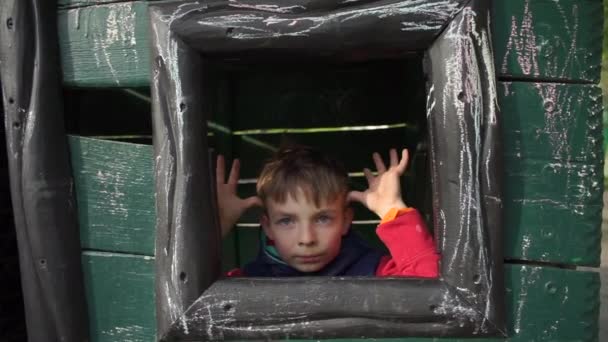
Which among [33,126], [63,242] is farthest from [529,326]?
[33,126]

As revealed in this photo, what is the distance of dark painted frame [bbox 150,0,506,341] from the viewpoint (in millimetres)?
1431

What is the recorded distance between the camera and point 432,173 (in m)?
1.50

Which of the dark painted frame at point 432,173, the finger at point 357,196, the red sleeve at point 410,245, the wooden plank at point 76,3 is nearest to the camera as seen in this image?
the dark painted frame at point 432,173

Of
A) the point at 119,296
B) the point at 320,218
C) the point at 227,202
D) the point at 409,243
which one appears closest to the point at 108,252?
the point at 119,296

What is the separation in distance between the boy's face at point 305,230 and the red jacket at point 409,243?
0.21m

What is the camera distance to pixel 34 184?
1.53 m

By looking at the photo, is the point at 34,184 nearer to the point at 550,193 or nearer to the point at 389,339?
the point at 389,339

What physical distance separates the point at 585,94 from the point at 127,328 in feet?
3.71

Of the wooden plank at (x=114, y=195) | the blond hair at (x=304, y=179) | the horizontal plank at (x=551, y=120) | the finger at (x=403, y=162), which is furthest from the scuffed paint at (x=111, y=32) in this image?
the horizontal plank at (x=551, y=120)

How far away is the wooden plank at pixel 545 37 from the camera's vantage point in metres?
1.46

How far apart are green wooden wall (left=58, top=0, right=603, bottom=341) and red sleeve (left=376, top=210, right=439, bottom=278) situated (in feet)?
0.72

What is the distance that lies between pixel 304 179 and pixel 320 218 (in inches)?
4.6

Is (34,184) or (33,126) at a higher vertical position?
(33,126)

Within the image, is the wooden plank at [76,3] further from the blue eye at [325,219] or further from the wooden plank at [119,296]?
the blue eye at [325,219]
